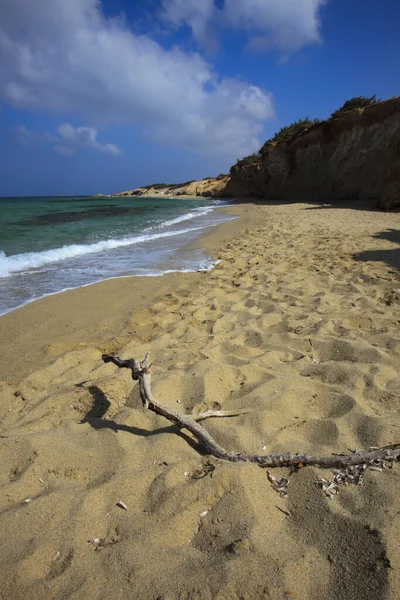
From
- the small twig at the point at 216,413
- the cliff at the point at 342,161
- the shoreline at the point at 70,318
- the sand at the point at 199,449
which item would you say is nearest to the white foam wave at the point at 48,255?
the shoreline at the point at 70,318

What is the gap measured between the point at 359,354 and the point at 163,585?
2105mm

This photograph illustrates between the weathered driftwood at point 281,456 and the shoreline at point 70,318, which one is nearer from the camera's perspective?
the weathered driftwood at point 281,456

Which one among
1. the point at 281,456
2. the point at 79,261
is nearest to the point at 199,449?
the point at 281,456

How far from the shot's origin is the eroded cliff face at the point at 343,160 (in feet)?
46.9

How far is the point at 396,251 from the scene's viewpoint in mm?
5641

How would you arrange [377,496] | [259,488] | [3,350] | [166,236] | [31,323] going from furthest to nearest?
[166,236] < [31,323] < [3,350] < [259,488] < [377,496]

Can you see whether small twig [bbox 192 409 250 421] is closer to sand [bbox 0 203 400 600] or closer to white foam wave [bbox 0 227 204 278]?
sand [bbox 0 203 400 600]

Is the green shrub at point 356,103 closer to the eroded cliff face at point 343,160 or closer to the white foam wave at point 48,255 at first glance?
the eroded cliff face at point 343,160

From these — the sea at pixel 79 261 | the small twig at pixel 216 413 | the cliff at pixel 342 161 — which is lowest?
the sea at pixel 79 261

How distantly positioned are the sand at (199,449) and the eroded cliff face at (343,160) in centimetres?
997

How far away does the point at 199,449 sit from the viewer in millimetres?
1792

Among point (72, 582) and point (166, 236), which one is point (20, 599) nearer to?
point (72, 582)

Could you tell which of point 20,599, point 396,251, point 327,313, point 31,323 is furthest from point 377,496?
point 396,251

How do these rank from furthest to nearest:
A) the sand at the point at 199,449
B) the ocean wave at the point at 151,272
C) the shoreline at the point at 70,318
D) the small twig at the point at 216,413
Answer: the ocean wave at the point at 151,272 → the shoreline at the point at 70,318 → the small twig at the point at 216,413 → the sand at the point at 199,449
